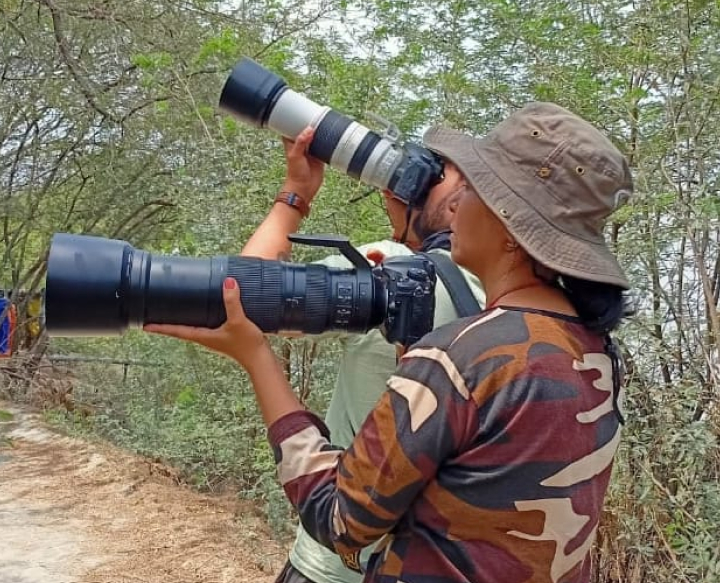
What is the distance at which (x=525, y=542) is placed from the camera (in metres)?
0.92

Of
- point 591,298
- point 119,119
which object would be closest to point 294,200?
point 591,298

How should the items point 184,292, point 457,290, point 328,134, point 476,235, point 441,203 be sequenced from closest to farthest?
point 476,235 → point 184,292 → point 457,290 → point 441,203 → point 328,134

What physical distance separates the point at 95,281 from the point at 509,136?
21.3 inches

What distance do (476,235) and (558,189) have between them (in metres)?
0.11

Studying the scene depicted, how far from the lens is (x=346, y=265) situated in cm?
129

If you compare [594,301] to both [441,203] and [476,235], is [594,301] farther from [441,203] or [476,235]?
[441,203]

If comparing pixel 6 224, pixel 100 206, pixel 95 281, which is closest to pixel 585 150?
pixel 95 281

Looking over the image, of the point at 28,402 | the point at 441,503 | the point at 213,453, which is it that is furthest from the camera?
the point at 28,402

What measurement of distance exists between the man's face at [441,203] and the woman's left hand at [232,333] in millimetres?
402

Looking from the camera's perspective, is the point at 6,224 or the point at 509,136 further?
the point at 6,224

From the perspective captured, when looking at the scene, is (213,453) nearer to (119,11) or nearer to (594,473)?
(119,11)

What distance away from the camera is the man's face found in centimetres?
138

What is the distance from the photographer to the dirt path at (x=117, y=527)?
12.0ft

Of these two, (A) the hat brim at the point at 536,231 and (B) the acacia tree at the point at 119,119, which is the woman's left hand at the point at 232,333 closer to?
(A) the hat brim at the point at 536,231
